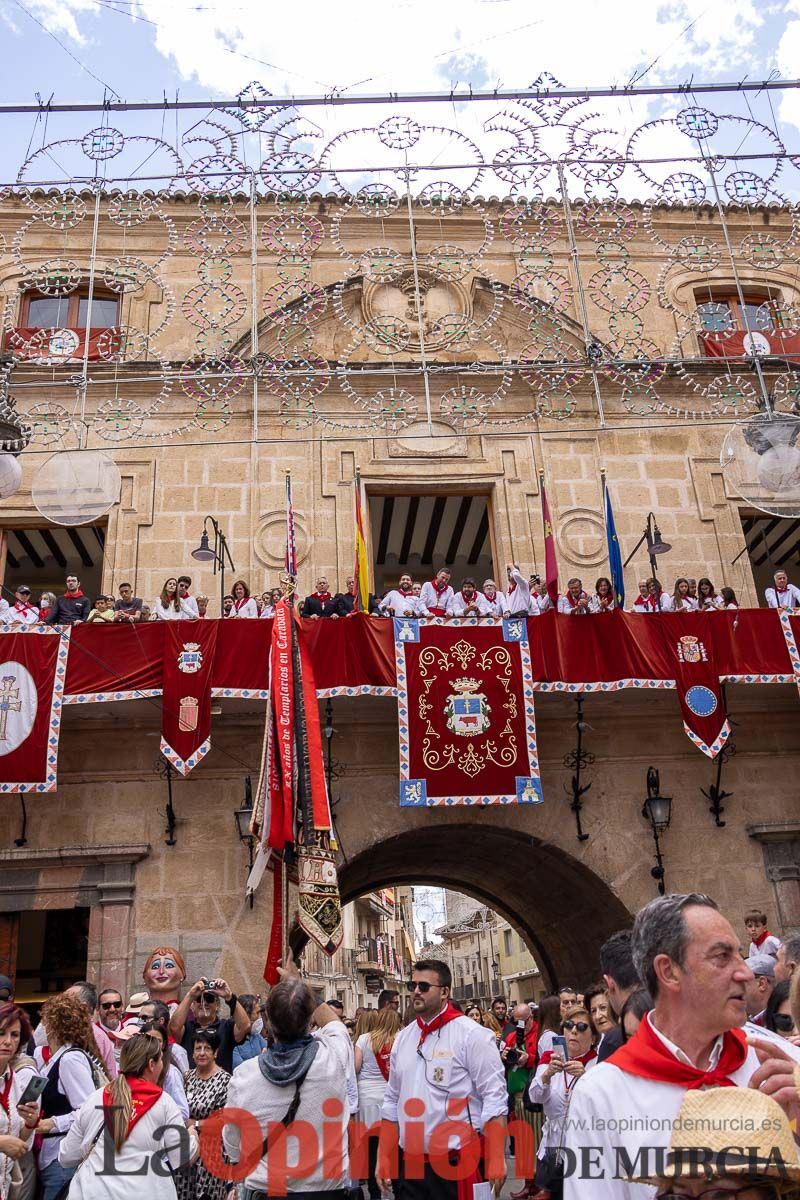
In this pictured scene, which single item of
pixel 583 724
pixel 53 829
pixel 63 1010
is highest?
pixel 583 724

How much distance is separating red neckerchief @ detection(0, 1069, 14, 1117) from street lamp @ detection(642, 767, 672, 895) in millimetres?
8073

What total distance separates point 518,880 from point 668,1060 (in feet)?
38.9

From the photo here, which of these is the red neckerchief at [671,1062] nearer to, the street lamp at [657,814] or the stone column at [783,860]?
the street lamp at [657,814]

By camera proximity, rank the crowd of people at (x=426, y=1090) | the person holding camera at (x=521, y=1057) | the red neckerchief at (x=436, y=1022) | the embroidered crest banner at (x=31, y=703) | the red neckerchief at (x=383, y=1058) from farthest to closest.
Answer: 1. the embroidered crest banner at (x=31, y=703)
2. the person holding camera at (x=521, y=1057)
3. the red neckerchief at (x=383, y=1058)
4. the red neckerchief at (x=436, y=1022)
5. the crowd of people at (x=426, y=1090)

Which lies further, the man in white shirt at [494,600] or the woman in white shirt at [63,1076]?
the man in white shirt at [494,600]

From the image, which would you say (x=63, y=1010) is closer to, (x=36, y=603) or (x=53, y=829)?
(x=53, y=829)

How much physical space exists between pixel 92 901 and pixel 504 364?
873cm

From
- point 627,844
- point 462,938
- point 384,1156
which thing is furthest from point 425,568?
point 462,938

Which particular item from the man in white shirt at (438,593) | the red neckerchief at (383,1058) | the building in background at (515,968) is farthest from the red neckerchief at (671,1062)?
the building in background at (515,968)

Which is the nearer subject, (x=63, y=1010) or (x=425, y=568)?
(x=63, y=1010)

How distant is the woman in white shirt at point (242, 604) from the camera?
11.2 metres

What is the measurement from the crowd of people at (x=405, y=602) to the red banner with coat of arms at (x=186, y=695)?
0.57 m

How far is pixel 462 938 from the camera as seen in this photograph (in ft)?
193

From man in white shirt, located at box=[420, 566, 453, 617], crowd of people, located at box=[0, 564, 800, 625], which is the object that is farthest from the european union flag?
man in white shirt, located at box=[420, 566, 453, 617]
